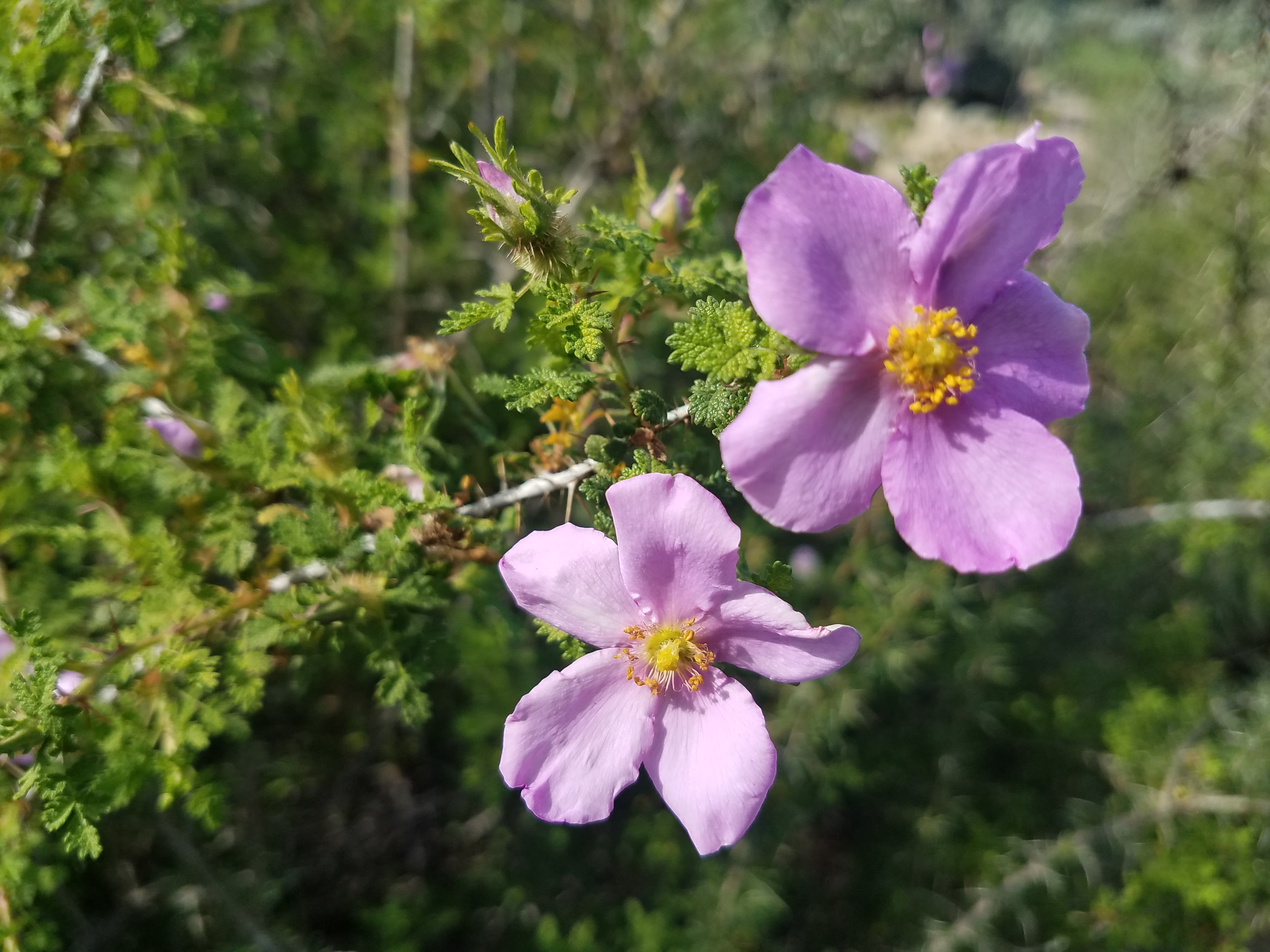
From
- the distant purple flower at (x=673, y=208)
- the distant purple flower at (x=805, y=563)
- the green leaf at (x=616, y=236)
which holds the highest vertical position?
the green leaf at (x=616, y=236)

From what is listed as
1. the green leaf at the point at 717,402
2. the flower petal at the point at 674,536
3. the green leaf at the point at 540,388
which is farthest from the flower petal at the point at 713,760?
the green leaf at the point at 540,388

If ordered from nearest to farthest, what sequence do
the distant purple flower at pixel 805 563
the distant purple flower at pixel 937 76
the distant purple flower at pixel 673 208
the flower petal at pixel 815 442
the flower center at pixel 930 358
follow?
the flower petal at pixel 815 442, the flower center at pixel 930 358, the distant purple flower at pixel 673 208, the distant purple flower at pixel 805 563, the distant purple flower at pixel 937 76

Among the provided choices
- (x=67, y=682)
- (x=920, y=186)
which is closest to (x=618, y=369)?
(x=920, y=186)

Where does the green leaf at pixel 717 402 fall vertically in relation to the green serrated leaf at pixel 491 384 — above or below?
above

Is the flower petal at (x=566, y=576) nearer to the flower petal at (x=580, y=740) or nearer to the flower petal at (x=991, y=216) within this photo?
the flower petal at (x=580, y=740)

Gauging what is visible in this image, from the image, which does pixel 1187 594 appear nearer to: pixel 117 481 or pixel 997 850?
pixel 997 850
